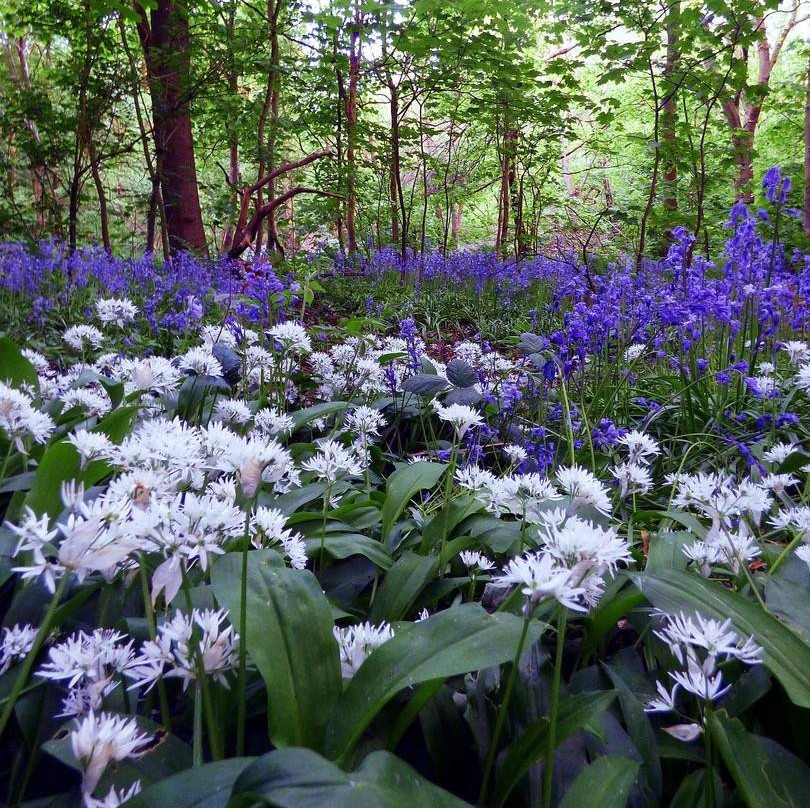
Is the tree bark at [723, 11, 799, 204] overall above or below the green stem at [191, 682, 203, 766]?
above

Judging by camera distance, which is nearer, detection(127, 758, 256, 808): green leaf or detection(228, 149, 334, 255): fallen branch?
detection(127, 758, 256, 808): green leaf

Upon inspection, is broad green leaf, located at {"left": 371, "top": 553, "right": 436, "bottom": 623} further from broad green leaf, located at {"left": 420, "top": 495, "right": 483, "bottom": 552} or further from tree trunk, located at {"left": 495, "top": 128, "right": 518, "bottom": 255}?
tree trunk, located at {"left": 495, "top": 128, "right": 518, "bottom": 255}

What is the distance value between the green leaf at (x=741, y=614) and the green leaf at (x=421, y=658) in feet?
0.82

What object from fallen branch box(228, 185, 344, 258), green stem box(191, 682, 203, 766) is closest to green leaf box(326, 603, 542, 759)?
green stem box(191, 682, 203, 766)

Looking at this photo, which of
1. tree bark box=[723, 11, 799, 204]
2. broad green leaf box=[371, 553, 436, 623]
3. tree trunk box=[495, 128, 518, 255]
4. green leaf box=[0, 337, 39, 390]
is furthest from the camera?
tree trunk box=[495, 128, 518, 255]

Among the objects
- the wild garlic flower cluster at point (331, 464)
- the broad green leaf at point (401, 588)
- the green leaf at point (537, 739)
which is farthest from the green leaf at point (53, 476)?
the green leaf at point (537, 739)

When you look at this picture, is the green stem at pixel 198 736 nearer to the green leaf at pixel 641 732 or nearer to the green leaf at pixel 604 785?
the green leaf at pixel 604 785

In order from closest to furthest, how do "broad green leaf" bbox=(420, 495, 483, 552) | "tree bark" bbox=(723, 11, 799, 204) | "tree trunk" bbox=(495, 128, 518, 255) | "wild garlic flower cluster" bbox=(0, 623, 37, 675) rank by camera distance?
1. "wild garlic flower cluster" bbox=(0, 623, 37, 675)
2. "broad green leaf" bbox=(420, 495, 483, 552)
3. "tree bark" bbox=(723, 11, 799, 204)
4. "tree trunk" bbox=(495, 128, 518, 255)

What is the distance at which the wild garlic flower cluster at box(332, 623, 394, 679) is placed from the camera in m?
0.89

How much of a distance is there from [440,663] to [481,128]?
447 inches

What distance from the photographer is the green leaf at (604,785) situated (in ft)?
2.33

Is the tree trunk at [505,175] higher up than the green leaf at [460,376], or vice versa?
the tree trunk at [505,175]

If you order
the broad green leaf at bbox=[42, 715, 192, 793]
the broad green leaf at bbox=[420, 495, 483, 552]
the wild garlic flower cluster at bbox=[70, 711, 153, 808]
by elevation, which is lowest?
the broad green leaf at bbox=[420, 495, 483, 552]

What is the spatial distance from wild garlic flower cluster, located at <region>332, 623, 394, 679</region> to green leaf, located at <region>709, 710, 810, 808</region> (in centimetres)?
42
